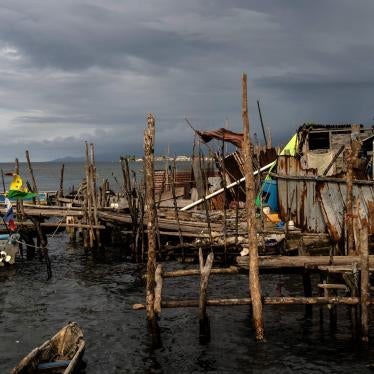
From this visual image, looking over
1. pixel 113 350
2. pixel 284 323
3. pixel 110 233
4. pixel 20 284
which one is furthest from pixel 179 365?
pixel 110 233

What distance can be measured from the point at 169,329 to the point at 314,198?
35.2ft

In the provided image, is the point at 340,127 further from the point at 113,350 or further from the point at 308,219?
the point at 113,350

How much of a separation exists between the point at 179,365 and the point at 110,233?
1868cm

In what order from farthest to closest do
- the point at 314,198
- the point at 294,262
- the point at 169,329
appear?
the point at 314,198 < the point at 169,329 < the point at 294,262

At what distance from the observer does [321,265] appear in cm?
1415

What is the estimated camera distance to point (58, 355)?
41.2 ft

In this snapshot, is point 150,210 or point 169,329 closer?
point 150,210

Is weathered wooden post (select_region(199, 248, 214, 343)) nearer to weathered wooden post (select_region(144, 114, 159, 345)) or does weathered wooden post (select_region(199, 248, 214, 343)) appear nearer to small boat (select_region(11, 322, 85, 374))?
weathered wooden post (select_region(144, 114, 159, 345))

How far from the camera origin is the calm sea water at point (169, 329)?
1291 centimetres

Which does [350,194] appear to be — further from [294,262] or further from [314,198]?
[314,198]

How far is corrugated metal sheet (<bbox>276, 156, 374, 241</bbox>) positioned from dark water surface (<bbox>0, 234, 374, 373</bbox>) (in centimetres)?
333

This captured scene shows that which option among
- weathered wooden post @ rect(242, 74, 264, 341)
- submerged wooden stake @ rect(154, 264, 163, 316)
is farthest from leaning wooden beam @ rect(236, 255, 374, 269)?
submerged wooden stake @ rect(154, 264, 163, 316)

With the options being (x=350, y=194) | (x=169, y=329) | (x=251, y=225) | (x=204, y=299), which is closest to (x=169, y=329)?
(x=169, y=329)

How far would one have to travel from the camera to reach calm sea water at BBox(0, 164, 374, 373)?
12914 millimetres
